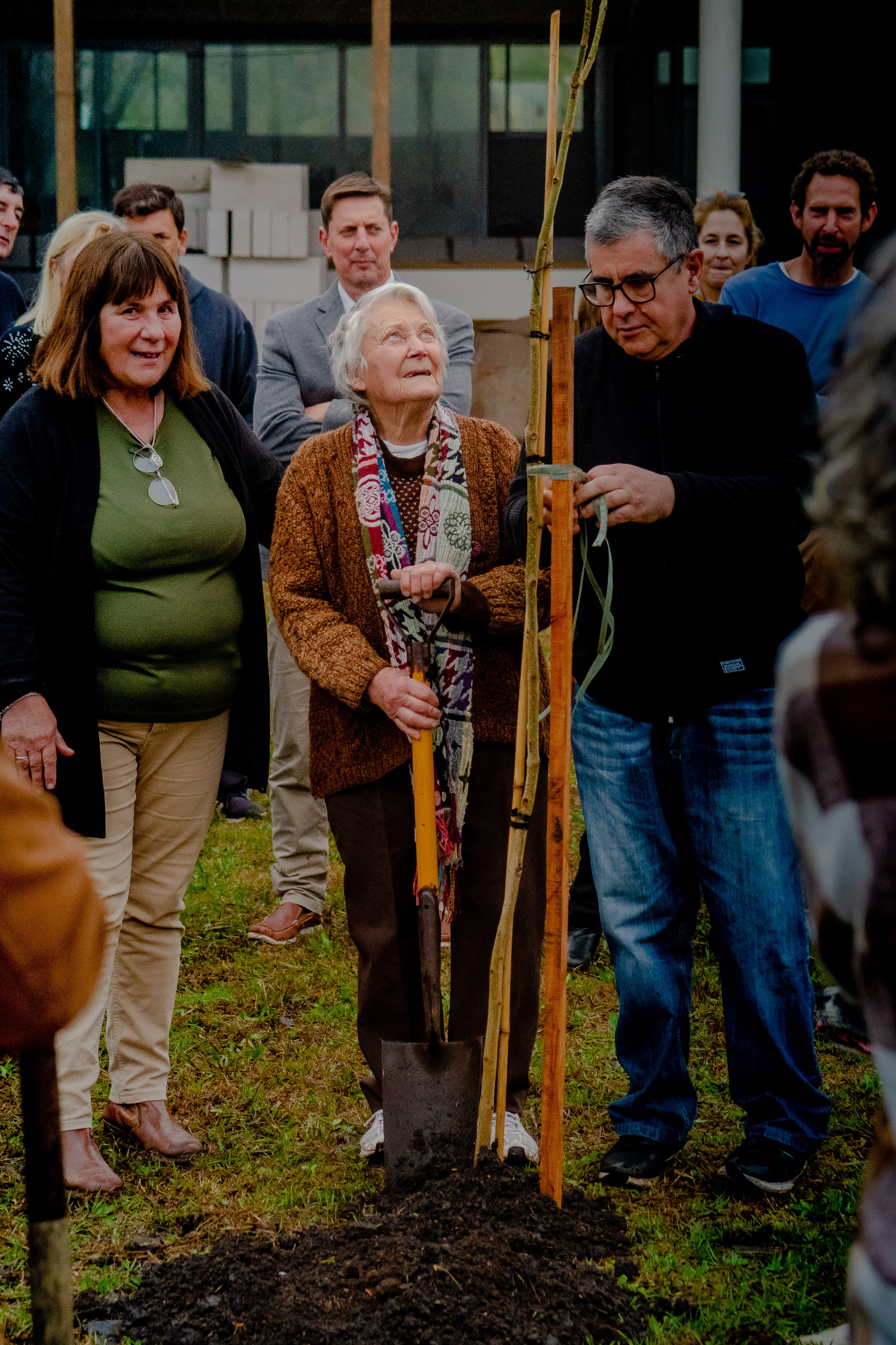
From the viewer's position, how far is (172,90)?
13.7m

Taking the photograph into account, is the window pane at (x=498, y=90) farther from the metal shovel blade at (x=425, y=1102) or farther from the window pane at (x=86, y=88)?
the metal shovel blade at (x=425, y=1102)

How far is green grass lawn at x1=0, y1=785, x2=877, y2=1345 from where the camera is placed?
312 cm

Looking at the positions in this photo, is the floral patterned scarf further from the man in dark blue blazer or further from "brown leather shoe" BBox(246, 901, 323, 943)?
the man in dark blue blazer

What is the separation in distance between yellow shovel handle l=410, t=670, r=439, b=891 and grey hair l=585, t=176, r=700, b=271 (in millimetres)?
1136

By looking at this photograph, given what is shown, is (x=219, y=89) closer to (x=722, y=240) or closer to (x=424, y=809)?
(x=722, y=240)

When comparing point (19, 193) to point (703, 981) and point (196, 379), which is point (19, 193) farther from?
point (703, 981)

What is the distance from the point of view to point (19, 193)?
614 cm

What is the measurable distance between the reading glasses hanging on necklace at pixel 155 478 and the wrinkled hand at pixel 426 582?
0.65m

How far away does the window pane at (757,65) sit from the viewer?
1387cm

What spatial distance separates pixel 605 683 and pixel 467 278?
9.51 metres

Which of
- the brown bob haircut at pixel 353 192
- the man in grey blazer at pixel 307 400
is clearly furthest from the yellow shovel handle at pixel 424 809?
the brown bob haircut at pixel 353 192

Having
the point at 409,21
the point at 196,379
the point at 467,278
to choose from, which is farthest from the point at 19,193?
the point at 409,21

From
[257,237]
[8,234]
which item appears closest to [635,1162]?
[8,234]

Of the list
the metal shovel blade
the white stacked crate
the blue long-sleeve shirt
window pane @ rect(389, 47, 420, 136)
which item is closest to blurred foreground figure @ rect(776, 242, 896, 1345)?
the metal shovel blade
